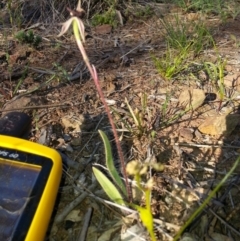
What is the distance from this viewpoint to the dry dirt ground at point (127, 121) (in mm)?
1178

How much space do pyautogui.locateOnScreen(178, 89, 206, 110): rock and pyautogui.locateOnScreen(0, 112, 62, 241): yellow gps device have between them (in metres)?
0.52

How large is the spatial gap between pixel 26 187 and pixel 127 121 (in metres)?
0.44

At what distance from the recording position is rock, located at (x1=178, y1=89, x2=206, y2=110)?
1485 mm

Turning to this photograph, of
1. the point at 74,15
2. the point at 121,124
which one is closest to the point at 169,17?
the point at 121,124

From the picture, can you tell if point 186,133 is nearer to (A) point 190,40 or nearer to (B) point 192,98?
(B) point 192,98

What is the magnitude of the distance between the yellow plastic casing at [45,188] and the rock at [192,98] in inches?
20.4

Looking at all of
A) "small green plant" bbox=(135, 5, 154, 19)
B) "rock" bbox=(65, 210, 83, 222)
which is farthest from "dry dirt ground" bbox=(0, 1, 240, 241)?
"small green plant" bbox=(135, 5, 154, 19)

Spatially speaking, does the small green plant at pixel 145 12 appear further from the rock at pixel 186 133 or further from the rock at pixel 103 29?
the rock at pixel 186 133

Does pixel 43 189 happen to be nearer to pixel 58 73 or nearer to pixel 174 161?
pixel 174 161

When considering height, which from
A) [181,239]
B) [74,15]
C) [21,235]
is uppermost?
[74,15]

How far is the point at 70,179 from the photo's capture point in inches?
50.6

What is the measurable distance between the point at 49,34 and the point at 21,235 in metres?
1.23

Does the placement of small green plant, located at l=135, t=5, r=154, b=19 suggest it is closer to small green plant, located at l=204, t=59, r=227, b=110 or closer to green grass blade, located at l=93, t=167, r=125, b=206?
small green plant, located at l=204, t=59, r=227, b=110

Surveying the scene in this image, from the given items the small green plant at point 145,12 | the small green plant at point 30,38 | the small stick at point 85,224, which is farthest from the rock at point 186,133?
the small green plant at point 145,12
